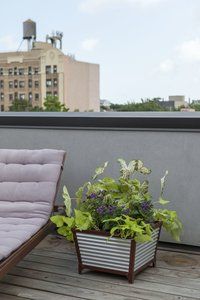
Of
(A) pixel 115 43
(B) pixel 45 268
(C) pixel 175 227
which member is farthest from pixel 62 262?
(A) pixel 115 43

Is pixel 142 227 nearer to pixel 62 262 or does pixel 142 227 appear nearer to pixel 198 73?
pixel 62 262

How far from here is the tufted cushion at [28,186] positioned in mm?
2549

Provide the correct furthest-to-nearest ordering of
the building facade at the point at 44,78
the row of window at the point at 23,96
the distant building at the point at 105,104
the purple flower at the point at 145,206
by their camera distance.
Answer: the building facade at the point at 44,78, the row of window at the point at 23,96, the distant building at the point at 105,104, the purple flower at the point at 145,206

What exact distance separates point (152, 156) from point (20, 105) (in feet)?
5.15

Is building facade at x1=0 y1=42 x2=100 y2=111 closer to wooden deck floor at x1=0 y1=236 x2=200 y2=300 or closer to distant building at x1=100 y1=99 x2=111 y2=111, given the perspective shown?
distant building at x1=100 y1=99 x2=111 y2=111

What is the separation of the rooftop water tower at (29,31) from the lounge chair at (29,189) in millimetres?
2221

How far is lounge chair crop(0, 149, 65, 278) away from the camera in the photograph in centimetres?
244

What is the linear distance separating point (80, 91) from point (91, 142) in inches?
75.5

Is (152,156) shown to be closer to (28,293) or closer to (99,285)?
(99,285)

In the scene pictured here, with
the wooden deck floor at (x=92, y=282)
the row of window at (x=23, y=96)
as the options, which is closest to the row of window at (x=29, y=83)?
the row of window at (x=23, y=96)

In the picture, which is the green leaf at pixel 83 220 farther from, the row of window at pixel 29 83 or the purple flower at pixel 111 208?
the row of window at pixel 29 83

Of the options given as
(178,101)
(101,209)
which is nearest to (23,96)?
(178,101)

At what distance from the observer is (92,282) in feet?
7.45

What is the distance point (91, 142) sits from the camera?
2996 millimetres
